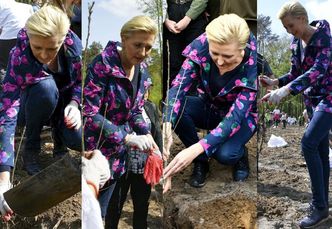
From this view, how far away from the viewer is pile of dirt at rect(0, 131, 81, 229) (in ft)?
10.7

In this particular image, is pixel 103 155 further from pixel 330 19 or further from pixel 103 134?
pixel 330 19

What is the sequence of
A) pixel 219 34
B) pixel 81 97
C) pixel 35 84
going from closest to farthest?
pixel 219 34 < pixel 81 97 < pixel 35 84

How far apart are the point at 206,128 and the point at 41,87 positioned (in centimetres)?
97

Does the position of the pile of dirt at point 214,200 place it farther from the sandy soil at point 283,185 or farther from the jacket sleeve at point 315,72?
the jacket sleeve at point 315,72

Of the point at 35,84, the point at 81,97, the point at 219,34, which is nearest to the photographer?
the point at 219,34

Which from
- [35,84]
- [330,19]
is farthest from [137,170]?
[330,19]

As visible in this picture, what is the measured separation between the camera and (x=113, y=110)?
3000 millimetres

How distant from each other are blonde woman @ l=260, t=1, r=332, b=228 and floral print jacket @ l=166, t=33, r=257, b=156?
94 mm

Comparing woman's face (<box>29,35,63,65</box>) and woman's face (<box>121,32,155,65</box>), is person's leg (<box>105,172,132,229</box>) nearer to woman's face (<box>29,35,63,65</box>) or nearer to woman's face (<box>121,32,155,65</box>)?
woman's face (<box>121,32,155,65</box>)

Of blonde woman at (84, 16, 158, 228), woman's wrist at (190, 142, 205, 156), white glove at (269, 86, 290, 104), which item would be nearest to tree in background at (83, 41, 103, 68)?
blonde woman at (84, 16, 158, 228)

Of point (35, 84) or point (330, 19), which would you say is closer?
point (330, 19)

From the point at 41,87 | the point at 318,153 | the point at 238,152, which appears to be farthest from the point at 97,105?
the point at 318,153

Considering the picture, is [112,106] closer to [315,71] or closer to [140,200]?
[140,200]

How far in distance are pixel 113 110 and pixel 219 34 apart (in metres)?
0.67
